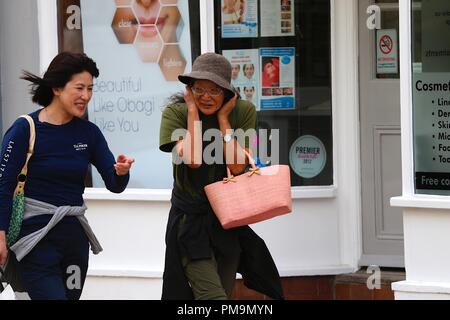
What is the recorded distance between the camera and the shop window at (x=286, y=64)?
8.84 m

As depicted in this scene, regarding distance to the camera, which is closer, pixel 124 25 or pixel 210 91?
pixel 210 91

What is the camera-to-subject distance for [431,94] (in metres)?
7.69

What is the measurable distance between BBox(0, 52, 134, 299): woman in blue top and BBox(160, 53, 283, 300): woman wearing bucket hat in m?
0.35

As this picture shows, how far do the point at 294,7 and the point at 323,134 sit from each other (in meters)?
0.98

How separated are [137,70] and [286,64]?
114cm

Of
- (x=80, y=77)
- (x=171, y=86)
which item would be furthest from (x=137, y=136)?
(x=80, y=77)

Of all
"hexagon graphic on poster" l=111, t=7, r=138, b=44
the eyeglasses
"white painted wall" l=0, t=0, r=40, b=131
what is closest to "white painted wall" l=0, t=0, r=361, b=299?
"hexagon graphic on poster" l=111, t=7, r=138, b=44

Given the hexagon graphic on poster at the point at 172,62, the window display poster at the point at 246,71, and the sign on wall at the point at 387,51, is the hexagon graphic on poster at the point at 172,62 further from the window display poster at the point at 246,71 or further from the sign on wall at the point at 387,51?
the sign on wall at the point at 387,51

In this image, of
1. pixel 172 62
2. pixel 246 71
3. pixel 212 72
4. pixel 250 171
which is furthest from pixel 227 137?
pixel 172 62

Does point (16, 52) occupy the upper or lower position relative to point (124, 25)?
lower

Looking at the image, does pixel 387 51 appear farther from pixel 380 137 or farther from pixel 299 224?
pixel 299 224

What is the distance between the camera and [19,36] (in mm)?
9258

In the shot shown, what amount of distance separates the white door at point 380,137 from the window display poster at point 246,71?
0.80 m

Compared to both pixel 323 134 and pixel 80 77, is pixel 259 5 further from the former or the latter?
pixel 80 77
